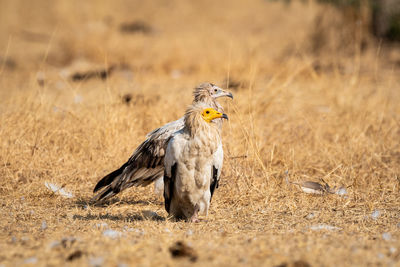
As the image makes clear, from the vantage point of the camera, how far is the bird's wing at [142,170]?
488 centimetres

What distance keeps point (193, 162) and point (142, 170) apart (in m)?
0.96

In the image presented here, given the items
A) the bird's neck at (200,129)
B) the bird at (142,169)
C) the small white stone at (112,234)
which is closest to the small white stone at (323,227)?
the bird's neck at (200,129)

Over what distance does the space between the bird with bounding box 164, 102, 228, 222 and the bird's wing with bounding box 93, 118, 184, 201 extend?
2.03ft

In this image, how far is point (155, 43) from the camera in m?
14.9

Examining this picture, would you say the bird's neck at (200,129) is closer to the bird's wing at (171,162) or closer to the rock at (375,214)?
the bird's wing at (171,162)

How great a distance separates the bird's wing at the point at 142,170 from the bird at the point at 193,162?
2.03ft

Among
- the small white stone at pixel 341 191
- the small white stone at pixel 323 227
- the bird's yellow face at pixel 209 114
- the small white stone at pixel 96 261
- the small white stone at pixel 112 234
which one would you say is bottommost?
the small white stone at pixel 341 191

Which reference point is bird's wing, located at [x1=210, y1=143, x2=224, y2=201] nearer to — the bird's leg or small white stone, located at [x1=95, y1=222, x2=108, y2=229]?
the bird's leg

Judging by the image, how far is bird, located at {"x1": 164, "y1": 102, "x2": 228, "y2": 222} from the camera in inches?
161

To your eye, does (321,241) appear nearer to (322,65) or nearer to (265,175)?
(265,175)

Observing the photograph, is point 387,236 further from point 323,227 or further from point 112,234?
point 112,234

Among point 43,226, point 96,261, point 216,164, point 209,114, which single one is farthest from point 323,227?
point 43,226

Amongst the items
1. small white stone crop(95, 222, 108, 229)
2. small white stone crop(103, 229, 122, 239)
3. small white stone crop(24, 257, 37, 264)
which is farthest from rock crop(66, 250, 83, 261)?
small white stone crop(95, 222, 108, 229)

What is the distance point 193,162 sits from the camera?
4.13 meters
